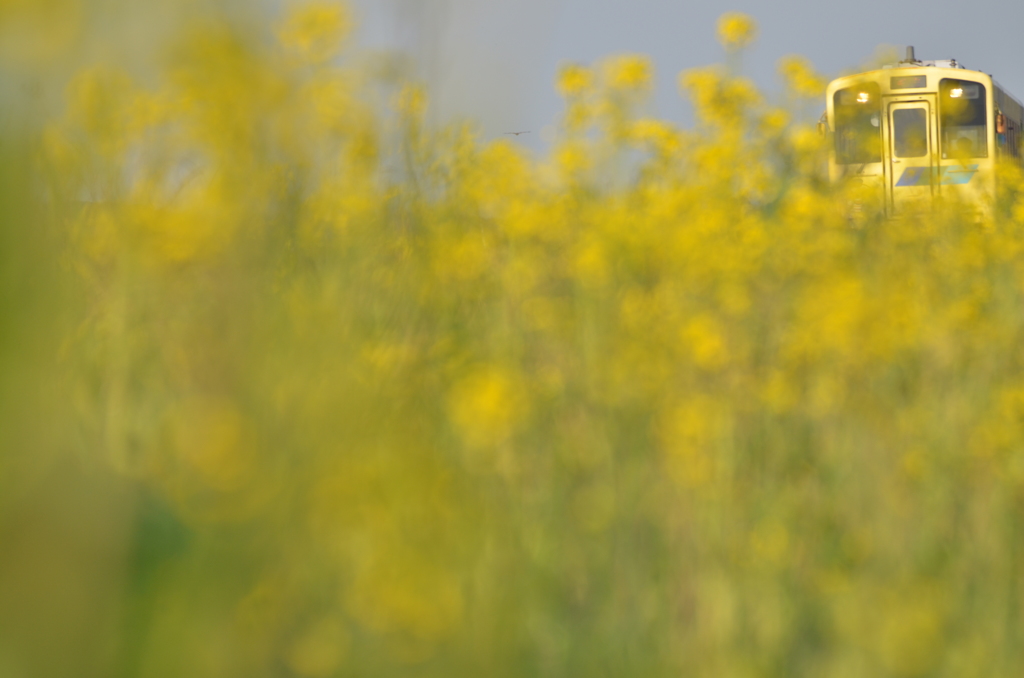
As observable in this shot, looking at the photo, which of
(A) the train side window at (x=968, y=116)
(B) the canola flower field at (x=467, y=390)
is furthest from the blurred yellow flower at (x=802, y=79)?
(A) the train side window at (x=968, y=116)

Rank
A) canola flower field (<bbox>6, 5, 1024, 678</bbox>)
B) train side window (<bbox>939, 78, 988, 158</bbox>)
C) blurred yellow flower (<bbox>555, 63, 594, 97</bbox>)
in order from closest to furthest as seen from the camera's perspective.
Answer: canola flower field (<bbox>6, 5, 1024, 678</bbox>)
blurred yellow flower (<bbox>555, 63, 594, 97</bbox>)
train side window (<bbox>939, 78, 988, 158</bbox>)

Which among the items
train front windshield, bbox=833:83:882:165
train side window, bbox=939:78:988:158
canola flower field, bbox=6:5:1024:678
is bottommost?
canola flower field, bbox=6:5:1024:678

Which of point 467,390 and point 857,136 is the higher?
point 857,136

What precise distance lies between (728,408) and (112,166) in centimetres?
142

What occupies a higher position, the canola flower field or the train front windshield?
the train front windshield

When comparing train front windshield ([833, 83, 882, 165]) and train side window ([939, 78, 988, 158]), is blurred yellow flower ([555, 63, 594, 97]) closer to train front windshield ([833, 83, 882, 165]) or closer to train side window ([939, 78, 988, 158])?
train front windshield ([833, 83, 882, 165])

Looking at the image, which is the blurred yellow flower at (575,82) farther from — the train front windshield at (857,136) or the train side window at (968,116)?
the train side window at (968,116)

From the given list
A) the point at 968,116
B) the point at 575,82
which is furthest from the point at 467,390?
the point at 968,116

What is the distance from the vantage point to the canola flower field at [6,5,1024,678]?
0.58 meters

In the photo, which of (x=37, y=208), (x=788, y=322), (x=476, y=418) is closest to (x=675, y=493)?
(x=476, y=418)

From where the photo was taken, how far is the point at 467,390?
1902mm

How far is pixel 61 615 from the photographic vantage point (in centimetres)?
51

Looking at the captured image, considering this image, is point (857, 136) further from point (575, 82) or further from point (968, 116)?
point (968, 116)

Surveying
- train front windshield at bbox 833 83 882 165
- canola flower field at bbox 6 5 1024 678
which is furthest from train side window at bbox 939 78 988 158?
canola flower field at bbox 6 5 1024 678
